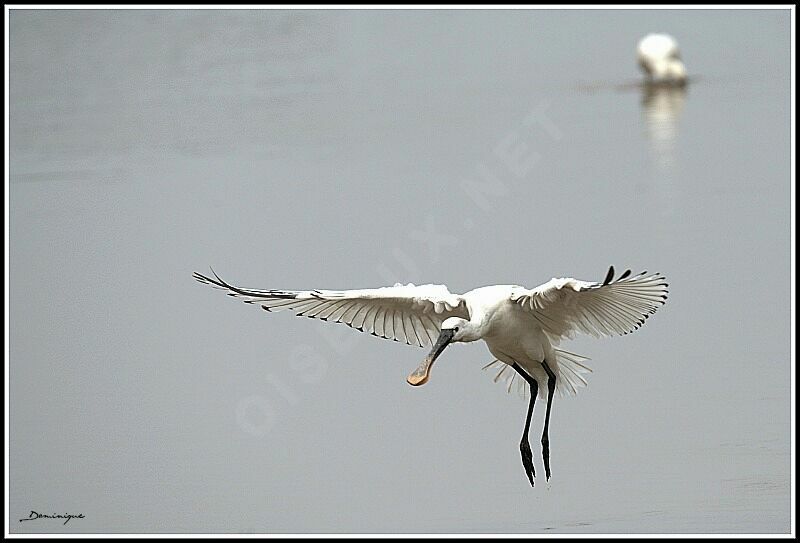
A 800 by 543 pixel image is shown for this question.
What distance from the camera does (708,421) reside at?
902 centimetres

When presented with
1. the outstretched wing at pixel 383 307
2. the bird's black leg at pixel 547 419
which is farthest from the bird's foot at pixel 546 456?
the outstretched wing at pixel 383 307

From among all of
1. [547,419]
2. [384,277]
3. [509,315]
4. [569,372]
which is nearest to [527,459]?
[547,419]

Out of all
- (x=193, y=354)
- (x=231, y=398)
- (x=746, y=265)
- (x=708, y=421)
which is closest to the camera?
(x=708, y=421)

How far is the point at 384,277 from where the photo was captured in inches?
471

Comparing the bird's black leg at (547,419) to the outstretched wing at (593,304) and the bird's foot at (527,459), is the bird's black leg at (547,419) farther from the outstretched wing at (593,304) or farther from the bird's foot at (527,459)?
the outstretched wing at (593,304)

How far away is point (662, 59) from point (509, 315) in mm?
11749

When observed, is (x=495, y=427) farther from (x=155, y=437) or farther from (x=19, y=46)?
(x=19, y=46)

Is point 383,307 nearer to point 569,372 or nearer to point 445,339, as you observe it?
point 445,339

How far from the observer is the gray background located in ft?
28.1

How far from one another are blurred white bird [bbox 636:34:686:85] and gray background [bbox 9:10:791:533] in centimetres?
35

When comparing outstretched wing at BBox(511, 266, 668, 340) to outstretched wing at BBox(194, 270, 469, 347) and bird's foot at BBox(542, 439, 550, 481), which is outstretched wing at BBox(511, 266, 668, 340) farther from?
bird's foot at BBox(542, 439, 550, 481)

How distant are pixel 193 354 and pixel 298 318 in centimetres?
95

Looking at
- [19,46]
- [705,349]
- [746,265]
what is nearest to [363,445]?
[705,349]

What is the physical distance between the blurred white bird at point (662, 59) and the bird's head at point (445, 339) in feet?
39.1
